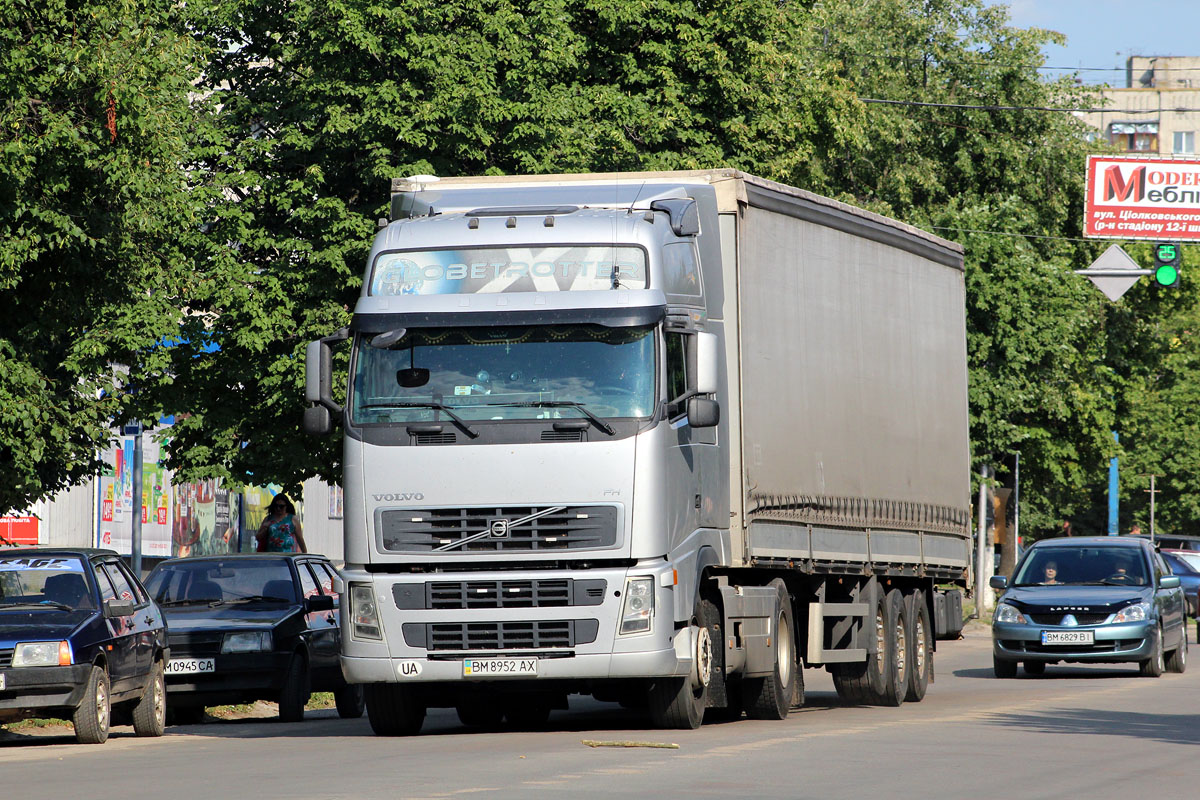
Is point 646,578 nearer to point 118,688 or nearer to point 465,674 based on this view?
point 465,674

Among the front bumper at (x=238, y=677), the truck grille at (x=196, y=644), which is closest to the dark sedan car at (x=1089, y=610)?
the front bumper at (x=238, y=677)

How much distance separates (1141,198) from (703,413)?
1292 inches

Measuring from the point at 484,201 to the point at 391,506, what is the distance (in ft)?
8.71

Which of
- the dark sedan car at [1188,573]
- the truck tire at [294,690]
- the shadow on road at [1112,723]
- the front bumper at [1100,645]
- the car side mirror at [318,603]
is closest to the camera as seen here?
the shadow on road at [1112,723]

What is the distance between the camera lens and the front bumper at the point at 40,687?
49.5 feet

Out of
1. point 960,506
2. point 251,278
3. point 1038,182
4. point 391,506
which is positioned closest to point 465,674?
point 391,506

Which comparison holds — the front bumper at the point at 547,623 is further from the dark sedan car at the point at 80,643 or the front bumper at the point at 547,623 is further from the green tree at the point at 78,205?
the green tree at the point at 78,205

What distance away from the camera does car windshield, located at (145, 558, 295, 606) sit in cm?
1962

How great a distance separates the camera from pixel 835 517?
17406mm

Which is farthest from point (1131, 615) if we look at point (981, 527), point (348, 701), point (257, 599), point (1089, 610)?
point (981, 527)

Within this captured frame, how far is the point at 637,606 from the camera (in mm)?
14078

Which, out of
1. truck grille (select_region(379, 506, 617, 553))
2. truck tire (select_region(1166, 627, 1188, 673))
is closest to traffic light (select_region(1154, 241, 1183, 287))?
truck tire (select_region(1166, 627, 1188, 673))

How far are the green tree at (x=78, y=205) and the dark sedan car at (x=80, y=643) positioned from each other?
263cm

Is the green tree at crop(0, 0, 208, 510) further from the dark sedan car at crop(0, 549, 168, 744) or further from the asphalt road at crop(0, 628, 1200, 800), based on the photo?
the asphalt road at crop(0, 628, 1200, 800)
